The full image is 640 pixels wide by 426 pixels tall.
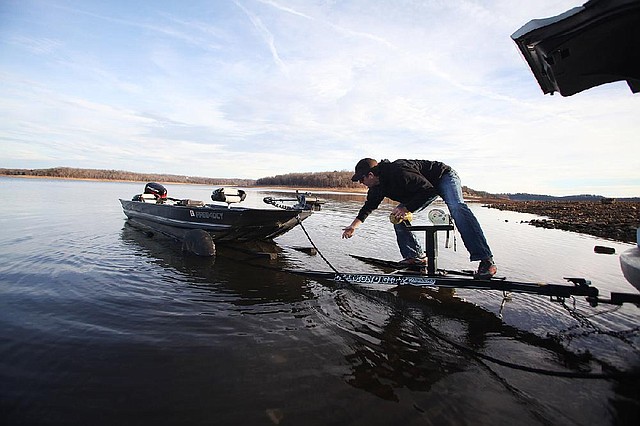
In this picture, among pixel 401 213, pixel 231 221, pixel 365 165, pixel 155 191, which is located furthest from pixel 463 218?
pixel 155 191

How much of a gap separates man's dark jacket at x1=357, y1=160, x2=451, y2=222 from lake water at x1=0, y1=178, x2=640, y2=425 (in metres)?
1.52

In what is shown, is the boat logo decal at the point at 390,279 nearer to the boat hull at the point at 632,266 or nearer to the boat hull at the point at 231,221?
the boat hull at the point at 632,266

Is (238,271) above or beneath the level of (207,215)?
beneath

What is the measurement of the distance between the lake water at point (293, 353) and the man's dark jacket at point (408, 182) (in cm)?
152

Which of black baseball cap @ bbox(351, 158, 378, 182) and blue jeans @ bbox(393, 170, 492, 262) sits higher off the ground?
black baseball cap @ bbox(351, 158, 378, 182)

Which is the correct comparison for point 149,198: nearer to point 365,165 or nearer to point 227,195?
point 227,195

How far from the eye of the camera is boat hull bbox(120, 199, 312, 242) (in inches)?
301

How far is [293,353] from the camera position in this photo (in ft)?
10.1

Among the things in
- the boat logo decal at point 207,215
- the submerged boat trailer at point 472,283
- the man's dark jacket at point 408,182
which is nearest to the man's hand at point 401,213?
the man's dark jacket at point 408,182

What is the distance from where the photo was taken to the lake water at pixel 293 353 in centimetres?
226

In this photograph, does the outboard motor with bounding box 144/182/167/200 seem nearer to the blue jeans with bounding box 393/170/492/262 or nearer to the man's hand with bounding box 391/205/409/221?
the man's hand with bounding box 391/205/409/221

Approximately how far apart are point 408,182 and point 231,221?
4.71 m

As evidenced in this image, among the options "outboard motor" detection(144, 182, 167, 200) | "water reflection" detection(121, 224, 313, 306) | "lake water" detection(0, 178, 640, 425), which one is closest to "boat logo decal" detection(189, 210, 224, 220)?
"water reflection" detection(121, 224, 313, 306)

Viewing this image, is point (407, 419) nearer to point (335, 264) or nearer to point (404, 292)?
point (404, 292)
